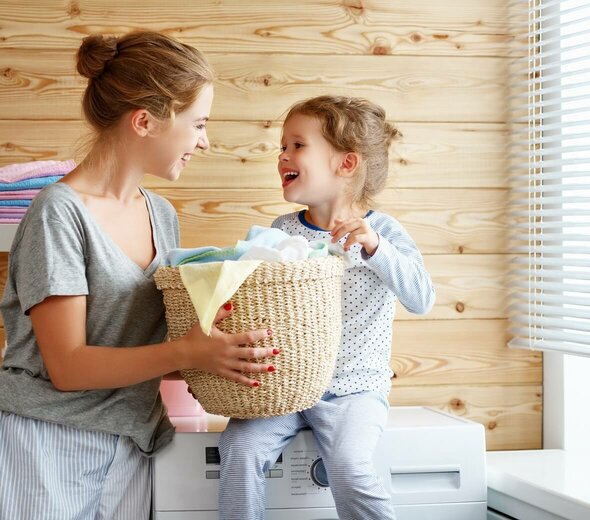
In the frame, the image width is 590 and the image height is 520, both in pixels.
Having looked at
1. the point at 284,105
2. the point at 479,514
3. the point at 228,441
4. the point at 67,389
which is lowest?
the point at 479,514

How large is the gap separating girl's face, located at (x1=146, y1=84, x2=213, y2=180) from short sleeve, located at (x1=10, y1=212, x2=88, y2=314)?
219mm

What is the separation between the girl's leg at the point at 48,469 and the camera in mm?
1467

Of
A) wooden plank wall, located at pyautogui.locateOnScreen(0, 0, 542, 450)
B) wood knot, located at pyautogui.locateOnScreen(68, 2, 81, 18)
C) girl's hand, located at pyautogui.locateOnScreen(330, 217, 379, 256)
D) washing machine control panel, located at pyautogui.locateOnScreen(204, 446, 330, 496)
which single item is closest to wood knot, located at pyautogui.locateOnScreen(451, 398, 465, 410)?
wooden plank wall, located at pyautogui.locateOnScreen(0, 0, 542, 450)

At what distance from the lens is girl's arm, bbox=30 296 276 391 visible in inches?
56.1

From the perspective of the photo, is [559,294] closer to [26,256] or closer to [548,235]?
[548,235]

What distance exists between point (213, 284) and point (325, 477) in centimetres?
52

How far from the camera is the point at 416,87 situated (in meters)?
2.24

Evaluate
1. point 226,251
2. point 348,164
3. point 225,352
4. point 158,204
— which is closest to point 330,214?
point 348,164

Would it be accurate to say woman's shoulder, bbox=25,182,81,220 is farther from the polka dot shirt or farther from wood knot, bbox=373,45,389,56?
wood knot, bbox=373,45,389,56

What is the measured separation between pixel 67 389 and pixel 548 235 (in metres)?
1.28

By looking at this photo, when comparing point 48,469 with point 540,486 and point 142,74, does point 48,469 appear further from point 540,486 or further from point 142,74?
point 540,486

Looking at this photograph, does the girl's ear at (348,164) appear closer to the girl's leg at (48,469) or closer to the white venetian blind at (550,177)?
the white venetian blind at (550,177)

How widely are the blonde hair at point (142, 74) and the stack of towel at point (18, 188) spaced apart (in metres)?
0.33

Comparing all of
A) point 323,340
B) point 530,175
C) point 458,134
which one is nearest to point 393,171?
point 458,134
